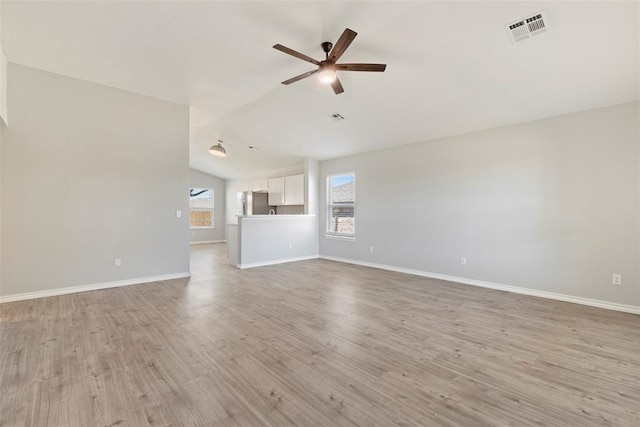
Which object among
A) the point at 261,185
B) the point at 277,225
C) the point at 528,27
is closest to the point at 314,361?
the point at 528,27

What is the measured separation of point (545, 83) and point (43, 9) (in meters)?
5.50

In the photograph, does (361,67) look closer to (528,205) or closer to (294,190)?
(528,205)

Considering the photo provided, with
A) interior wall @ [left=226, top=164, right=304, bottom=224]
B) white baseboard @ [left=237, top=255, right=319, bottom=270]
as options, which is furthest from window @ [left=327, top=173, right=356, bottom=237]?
interior wall @ [left=226, top=164, right=304, bottom=224]

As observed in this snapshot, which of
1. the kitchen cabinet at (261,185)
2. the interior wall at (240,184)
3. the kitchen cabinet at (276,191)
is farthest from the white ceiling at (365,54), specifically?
the kitchen cabinet at (261,185)

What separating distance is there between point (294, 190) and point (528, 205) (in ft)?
17.9

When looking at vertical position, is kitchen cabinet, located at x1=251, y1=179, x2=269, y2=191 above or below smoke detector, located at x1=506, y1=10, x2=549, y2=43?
below

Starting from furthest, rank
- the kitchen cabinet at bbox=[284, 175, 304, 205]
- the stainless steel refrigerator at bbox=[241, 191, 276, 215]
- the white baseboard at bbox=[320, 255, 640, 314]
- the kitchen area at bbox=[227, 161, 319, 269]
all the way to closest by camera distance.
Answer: the stainless steel refrigerator at bbox=[241, 191, 276, 215]
the kitchen cabinet at bbox=[284, 175, 304, 205]
the kitchen area at bbox=[227, 161, 319, 269]
the white baseboard at bbox=[320, 255, 640, 314]

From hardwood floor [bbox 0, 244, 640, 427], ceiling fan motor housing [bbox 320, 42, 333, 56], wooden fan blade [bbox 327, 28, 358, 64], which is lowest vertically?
hardwood floor [bbox 0, 244, 640, 427]

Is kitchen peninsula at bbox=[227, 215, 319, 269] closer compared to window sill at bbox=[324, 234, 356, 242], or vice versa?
kitchen peninsula at bbox=[227, 215, 319, 269]

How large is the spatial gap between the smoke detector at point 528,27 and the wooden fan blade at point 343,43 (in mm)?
1584

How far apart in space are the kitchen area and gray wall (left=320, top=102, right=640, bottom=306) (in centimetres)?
207

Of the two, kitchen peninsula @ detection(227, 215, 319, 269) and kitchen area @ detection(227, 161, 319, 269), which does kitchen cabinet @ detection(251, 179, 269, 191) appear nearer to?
kitchen area @ detection(227, 161, 319, 269)

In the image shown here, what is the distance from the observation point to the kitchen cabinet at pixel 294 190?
762 centimetres

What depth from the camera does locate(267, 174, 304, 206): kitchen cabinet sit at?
766 centimetres
